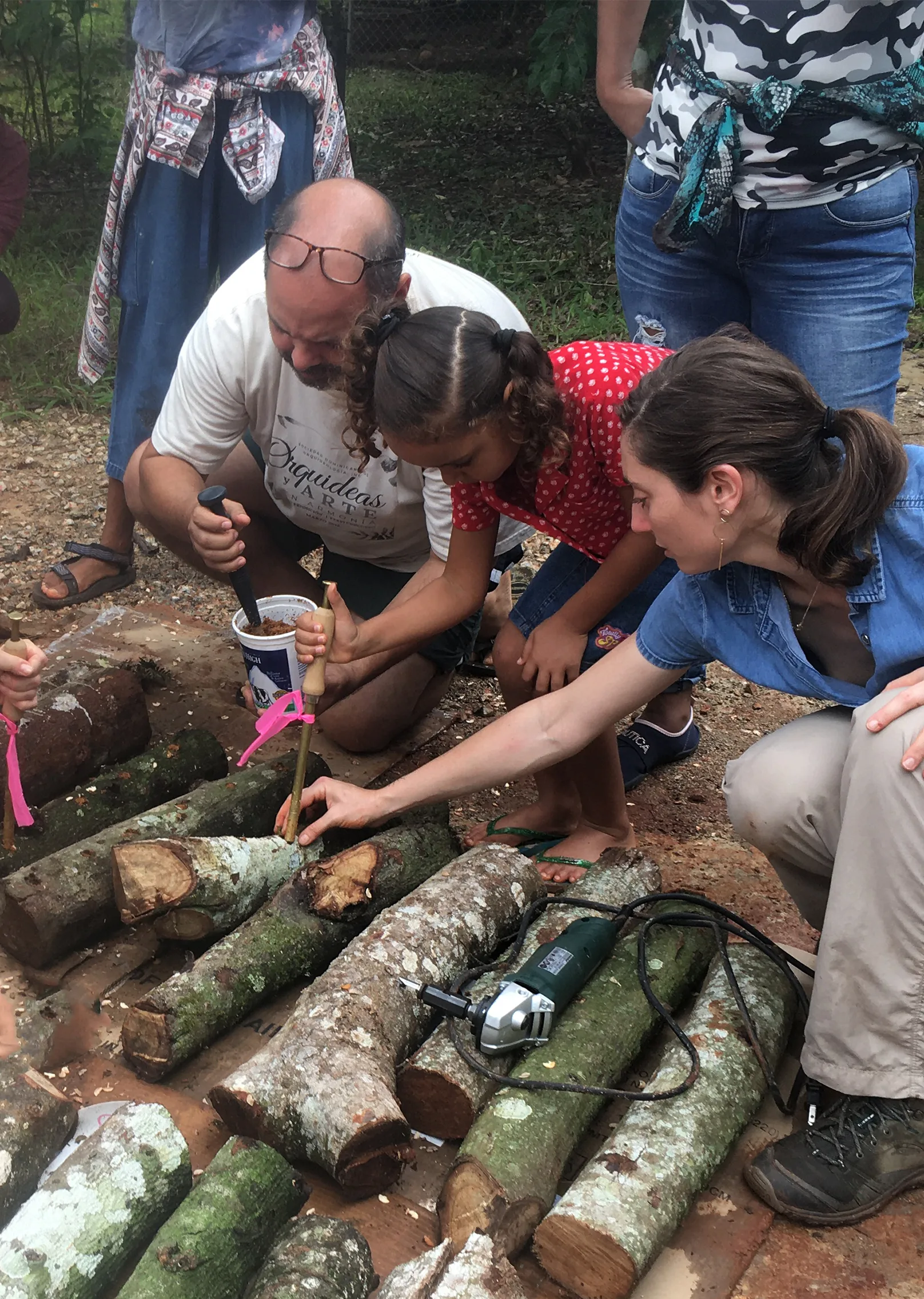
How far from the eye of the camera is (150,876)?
2.35m

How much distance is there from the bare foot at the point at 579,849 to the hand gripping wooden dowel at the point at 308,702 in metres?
0.61

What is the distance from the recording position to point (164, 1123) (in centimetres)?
188

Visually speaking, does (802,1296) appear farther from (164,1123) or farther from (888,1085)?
(164,1123)

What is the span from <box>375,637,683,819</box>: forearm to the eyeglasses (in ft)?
3.50

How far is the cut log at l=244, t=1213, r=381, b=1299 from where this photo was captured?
5.56ft

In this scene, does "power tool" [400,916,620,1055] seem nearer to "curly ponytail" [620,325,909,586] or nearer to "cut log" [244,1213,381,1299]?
"cut log" [244,1213,381,1299]

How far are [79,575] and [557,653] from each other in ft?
6.82

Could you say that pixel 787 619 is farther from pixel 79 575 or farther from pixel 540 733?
pixel 79 575

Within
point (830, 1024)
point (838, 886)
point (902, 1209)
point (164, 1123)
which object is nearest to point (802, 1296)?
point (902, 1209)

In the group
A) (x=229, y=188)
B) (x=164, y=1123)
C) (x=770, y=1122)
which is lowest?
(x=770, y=1122)

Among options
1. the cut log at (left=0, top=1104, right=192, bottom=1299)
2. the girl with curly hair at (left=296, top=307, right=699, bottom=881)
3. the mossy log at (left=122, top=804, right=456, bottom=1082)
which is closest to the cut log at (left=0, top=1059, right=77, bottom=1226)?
the cut log at (left=0, top=1104, right=192, bottom=1299)

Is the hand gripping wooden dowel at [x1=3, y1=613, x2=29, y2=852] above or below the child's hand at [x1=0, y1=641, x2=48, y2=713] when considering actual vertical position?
below

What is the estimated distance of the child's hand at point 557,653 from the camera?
2824mm

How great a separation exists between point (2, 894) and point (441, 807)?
973mm
